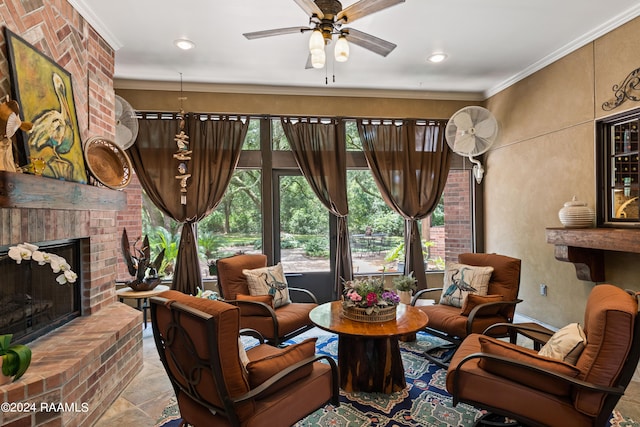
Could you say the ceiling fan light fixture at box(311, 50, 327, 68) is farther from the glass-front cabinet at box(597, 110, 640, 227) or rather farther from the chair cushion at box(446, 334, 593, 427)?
the glass-front cabinet at box(597, 110, 640, 227)

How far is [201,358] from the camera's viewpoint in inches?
62.2

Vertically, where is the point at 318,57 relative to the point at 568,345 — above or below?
above

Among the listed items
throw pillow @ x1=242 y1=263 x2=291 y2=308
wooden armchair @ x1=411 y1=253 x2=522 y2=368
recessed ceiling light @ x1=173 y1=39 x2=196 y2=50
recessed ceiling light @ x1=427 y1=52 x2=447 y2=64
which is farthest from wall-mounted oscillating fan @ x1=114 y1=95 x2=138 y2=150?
wooden armchair @ x1=411 y1=253 x2=522 y2=368

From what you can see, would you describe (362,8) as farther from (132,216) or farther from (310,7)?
(132,216)

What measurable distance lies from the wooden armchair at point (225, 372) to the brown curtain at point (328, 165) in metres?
2.70

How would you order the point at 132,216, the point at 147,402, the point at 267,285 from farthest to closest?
the point at 132,216
the point at 267,285
the point at 147,402

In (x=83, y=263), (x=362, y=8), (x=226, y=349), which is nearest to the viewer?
(x=226, y=349)

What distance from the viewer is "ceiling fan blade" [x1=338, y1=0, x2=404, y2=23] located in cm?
213

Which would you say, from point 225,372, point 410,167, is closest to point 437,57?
point 410,167

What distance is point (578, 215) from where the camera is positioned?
327cm

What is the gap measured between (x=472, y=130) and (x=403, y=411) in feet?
10.1

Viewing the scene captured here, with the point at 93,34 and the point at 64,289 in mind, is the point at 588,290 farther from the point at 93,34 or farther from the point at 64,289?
the point at 93,34

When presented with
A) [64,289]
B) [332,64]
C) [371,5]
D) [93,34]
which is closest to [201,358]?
[64,289]

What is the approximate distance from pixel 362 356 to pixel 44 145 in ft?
8.21
